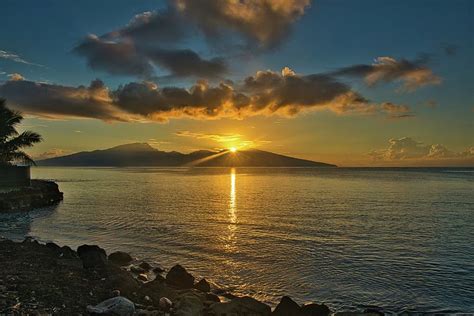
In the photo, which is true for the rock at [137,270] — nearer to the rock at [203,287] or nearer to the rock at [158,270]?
the rock at [158,270]

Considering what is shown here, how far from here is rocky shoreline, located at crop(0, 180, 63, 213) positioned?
4394 centimetres

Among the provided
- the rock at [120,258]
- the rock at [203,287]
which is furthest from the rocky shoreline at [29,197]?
the rock at [203,287]

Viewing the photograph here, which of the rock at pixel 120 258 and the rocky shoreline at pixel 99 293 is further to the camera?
the rock at pixel 120 258

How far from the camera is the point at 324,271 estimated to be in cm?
1992

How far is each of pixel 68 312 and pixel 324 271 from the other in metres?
13.3

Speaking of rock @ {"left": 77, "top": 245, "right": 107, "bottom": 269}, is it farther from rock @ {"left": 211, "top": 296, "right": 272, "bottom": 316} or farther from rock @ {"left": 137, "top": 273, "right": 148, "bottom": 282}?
rock @ {"left": 211, "top": 296, "right": 272, "bottom": 316}

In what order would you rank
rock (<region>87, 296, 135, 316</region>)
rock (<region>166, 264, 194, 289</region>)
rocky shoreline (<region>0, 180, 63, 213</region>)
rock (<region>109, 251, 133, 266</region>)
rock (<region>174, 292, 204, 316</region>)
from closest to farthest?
rock (<region>87, 296, 135, 316</region>), rock (<region>174, 292, 204, 316</region>), rock (<region>166, 264, 194, 289</region>), rock (<region>109, 251, 133, 266</region>), rocky shoreline (<region>0, 180, 63, 213</region>)

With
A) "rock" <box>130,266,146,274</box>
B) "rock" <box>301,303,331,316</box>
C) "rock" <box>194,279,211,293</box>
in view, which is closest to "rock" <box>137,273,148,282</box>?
"rock" <box>130,266,146,274</box>

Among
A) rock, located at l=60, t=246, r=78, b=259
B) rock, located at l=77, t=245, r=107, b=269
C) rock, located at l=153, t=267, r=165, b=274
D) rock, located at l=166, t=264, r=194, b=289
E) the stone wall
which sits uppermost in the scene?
the stone wall

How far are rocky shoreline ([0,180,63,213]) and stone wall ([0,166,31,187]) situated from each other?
99 cm

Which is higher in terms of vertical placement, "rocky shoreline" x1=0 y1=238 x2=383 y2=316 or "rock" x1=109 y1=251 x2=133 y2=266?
"rocky shoreline" x1=0 y1=238 x2=383 y2=316

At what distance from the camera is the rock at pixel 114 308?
11352 mm

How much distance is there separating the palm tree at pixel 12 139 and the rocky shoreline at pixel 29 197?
4670 mm

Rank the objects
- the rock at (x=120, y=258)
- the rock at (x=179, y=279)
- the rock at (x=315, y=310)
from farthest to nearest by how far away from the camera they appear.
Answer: the rock at (x=120, y=258)
the rock at (x=179, y=279)
the rock at (x=315, y=310)
